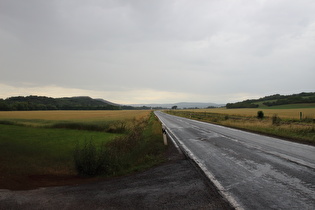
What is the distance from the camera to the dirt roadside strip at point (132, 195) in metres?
4.06

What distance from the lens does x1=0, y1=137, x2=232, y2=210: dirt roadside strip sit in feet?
13.3

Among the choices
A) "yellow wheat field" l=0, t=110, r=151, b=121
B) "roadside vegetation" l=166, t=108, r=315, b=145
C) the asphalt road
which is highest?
"yellow wheat field" l=0, t=110, r=151, b=121

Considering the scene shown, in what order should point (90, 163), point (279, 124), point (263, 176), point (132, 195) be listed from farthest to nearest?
point (279, 124) → point (90, 163) → point (263, 176) → point (132, 195)

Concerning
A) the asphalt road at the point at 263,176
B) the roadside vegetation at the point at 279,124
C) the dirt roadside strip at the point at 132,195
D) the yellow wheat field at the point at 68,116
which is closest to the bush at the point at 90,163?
the dirt roadside strip at the point at 132,195

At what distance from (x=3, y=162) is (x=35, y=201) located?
5860 mm

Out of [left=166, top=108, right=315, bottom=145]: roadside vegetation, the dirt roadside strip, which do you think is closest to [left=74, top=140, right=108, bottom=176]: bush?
the dirt roadside strip

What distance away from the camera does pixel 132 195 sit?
4.56 m

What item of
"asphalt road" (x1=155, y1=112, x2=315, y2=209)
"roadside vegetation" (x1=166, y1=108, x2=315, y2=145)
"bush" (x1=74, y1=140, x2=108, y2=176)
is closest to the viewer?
"asphalt road" (x1=155, y1=112, x2=315, y2=209)

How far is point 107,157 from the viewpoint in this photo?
753cm

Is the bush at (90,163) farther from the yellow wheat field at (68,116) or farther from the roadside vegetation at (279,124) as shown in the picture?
the yellow wheat field at (68,116)

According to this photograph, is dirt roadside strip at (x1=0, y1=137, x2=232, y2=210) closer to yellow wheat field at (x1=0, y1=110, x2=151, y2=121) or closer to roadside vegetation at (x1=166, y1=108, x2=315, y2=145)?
roadside vegetation at (x1=166, y1=108, x2=315, y2=145)

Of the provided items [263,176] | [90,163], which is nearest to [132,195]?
[90,163]

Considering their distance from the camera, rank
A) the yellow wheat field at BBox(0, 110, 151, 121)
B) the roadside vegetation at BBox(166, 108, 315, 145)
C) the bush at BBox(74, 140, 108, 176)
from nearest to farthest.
Answer: 1. the bush at BBox(74, 140, 108, 176)
2. the roadside vegetation at BBox(166, 108, 315, 145)
3. the yellow wheat field at BBox(0, 110, 151, 121)

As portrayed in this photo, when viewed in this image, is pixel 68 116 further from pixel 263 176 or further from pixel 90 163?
pixel 263 176
